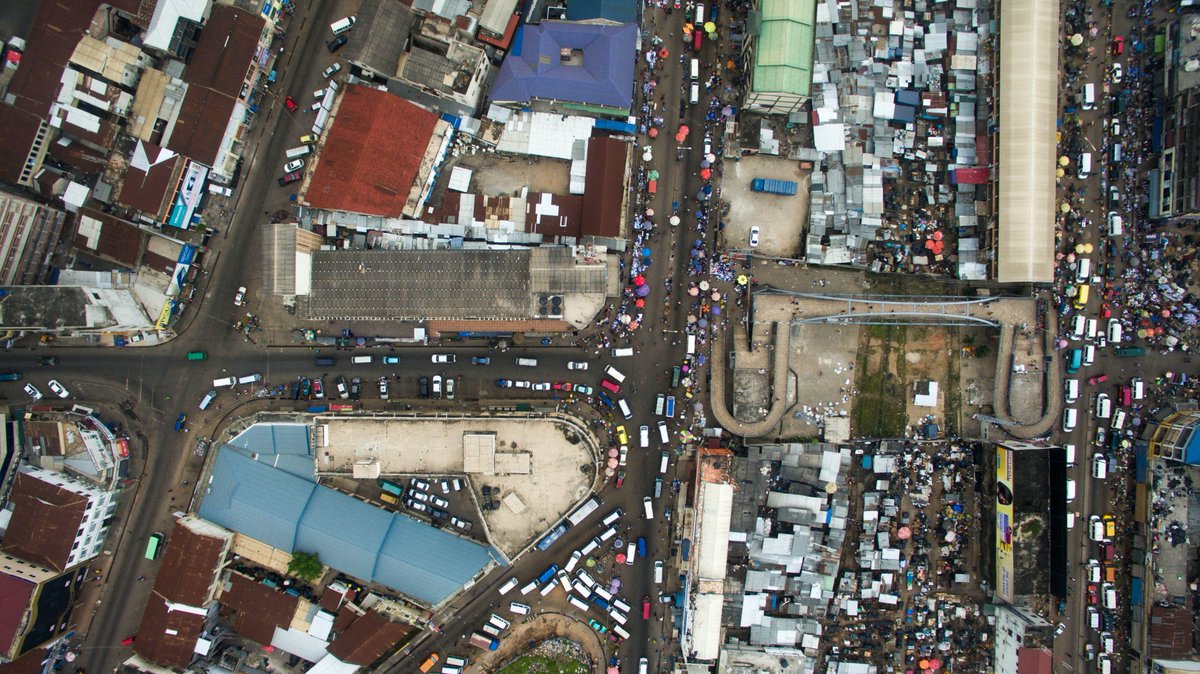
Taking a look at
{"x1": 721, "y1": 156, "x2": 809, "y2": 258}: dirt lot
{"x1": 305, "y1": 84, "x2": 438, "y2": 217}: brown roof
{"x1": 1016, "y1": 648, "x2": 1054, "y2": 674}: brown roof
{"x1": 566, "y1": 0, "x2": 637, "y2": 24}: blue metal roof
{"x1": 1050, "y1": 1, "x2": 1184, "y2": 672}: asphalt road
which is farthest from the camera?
{"x1": 721, "y1": 156, "x2": 809, "y2": 258}: dirt lot

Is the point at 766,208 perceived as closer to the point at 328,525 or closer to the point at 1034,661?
the point at 1034,661

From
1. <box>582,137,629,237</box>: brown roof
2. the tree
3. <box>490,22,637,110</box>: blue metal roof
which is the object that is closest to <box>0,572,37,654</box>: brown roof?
the tree

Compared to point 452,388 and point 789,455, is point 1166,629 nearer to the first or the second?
point 789,455

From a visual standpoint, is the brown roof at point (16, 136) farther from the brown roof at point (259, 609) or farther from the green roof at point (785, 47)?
the green roof at point (785, 47)

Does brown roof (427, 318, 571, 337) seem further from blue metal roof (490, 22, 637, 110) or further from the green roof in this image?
the green roof

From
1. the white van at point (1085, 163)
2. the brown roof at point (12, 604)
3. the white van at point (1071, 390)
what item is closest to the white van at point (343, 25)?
the brown roof at point (12, 604)
